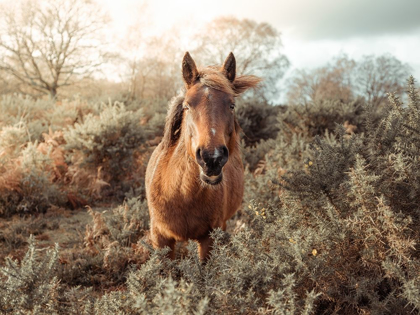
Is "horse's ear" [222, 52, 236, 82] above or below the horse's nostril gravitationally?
above

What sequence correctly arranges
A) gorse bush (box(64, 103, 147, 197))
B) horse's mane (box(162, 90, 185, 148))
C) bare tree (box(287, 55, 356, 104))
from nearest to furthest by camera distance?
horse's mane (box(162, 90, 185, 148)) < gorse bush (box(64, 103, 147, 197)) < bare tree (box(287, 55, 356, 104))

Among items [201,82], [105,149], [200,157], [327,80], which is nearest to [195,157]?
[200,157]

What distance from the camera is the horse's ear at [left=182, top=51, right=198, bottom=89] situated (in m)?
2.87

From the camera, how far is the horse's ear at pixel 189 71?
9.40 ft

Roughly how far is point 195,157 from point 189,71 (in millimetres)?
901

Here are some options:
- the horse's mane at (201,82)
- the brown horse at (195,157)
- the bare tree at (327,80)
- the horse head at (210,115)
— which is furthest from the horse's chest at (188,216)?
the bare tree at (327,80)

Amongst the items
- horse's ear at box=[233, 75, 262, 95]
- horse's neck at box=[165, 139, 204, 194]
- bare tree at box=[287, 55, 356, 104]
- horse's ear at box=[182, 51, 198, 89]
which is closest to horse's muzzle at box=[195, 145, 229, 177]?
horse's neck at box=[165, 139, 204, 194]

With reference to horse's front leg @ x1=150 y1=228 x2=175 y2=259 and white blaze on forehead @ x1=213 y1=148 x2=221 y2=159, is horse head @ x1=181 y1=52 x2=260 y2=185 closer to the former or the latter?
white blaze on forehead @ x1=213 y1=148 x2=221 y2=159

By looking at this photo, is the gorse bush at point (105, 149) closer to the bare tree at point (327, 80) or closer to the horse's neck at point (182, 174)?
the horse's neck at point (182, 174)

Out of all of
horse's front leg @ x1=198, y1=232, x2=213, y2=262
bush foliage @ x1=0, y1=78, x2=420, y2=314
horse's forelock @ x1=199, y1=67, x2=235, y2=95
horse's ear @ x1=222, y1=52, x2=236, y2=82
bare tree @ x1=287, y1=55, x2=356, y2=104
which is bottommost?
horse's front leg @ x1=198, y1=232, x2=213, y2=262

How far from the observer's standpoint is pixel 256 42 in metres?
31.2

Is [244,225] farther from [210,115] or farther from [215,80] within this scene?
[215,80]

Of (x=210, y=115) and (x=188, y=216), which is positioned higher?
(x=210, y=115)

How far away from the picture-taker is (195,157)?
2512 millimetres
